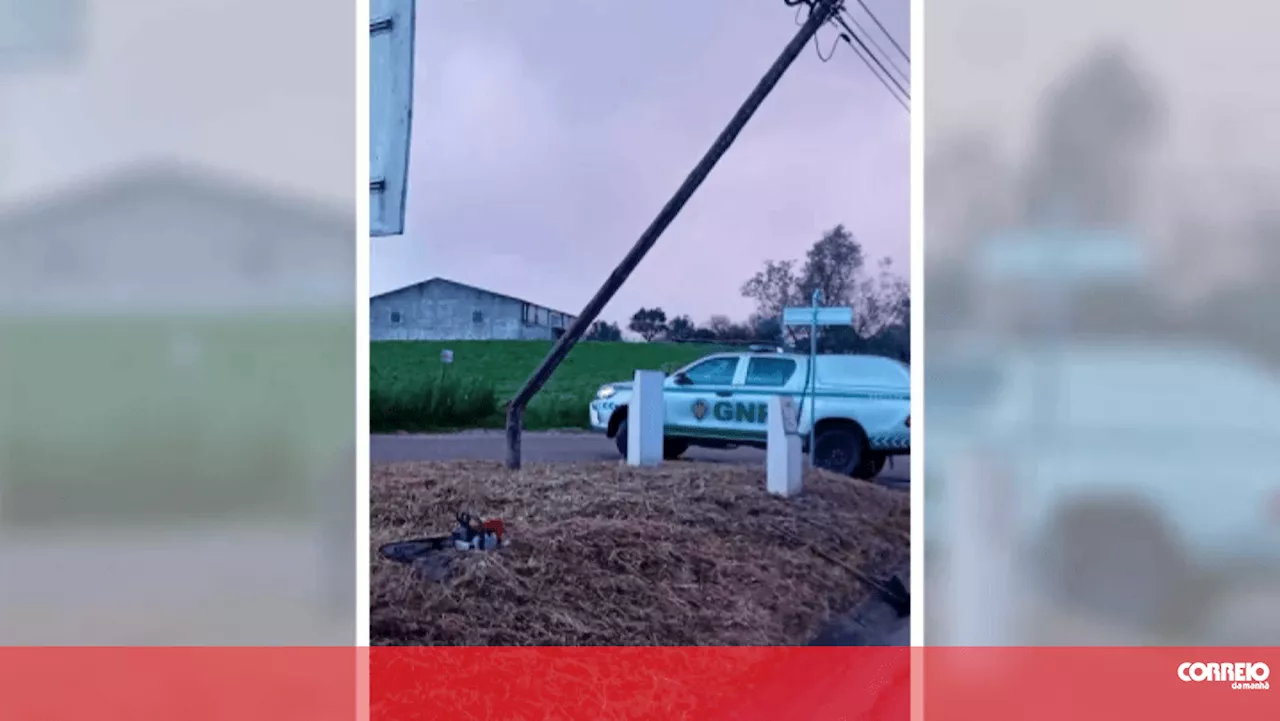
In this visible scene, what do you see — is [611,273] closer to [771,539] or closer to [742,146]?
[742,146]

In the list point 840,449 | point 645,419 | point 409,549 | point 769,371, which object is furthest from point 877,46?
point 409,549

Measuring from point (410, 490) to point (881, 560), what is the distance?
1.42 m

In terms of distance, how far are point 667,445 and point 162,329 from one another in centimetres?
152

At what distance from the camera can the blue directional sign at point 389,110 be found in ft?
7.74

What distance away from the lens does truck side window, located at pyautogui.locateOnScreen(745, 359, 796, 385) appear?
2.54 metres

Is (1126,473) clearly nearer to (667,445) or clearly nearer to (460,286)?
(667,445)

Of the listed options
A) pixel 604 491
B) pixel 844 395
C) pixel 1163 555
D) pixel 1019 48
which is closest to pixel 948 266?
pixel 844 395

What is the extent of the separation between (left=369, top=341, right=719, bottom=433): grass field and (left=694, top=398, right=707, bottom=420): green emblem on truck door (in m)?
0.16

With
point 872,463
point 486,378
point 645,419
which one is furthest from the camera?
point 645,419

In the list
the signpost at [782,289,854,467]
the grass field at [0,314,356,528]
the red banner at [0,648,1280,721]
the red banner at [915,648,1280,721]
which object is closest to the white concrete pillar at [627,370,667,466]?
the signpost at [782,289,854,467]

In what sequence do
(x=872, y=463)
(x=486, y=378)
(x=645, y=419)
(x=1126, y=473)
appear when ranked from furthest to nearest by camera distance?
(x=645, y=419) < (x=486, y=378) < (x=872, y=463) < (x=1126, y=473)

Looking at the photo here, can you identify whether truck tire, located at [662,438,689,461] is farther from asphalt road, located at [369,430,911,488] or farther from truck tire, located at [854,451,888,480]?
truck tire, located at [854,451,888,480]

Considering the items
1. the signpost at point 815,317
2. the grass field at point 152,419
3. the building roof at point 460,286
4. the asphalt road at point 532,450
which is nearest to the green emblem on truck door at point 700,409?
the asphalt road at point 532,450

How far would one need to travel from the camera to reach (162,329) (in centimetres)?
229
